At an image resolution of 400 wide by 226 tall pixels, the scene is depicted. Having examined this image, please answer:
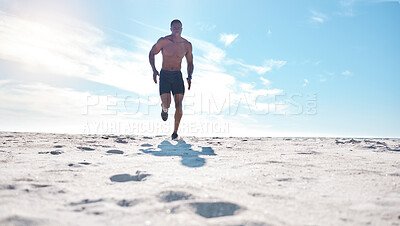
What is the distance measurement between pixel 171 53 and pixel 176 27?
0.55m

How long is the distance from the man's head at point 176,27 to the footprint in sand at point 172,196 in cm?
484

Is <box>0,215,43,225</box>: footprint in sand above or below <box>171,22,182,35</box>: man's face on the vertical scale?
below

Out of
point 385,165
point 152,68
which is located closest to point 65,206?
point 385,165

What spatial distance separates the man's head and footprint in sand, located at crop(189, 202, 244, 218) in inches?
196

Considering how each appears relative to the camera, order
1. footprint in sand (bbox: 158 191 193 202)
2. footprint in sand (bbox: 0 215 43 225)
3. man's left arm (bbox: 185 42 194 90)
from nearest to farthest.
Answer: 1. footprint in sand (bbox: 0 215 43 225)
2. footprint in sand (bbox: 158 191 193 202)
3. man's left arm (bbox: 185 42 194 90)

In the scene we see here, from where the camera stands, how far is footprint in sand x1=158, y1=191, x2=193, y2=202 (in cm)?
134

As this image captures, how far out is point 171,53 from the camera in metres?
5.83

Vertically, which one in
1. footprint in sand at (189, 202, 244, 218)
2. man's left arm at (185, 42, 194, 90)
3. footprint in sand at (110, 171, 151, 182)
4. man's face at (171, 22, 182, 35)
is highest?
man's face at (171, 22, 182, 35)

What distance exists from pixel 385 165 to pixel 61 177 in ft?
8.64

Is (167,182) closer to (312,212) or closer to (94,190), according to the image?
(94,190)

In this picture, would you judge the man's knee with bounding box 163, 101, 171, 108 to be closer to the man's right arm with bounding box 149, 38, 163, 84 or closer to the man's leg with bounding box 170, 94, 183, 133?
the man's leg with bounding box 170, 94, 183, 133

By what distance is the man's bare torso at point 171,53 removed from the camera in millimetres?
5816

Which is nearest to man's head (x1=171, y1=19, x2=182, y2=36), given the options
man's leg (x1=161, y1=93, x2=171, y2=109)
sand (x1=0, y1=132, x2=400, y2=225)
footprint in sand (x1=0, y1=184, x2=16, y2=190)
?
man's leg (x1=161, y1=93, x2=171, y2=109)

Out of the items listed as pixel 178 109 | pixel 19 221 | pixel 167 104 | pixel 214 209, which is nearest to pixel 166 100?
pixel 167 104
